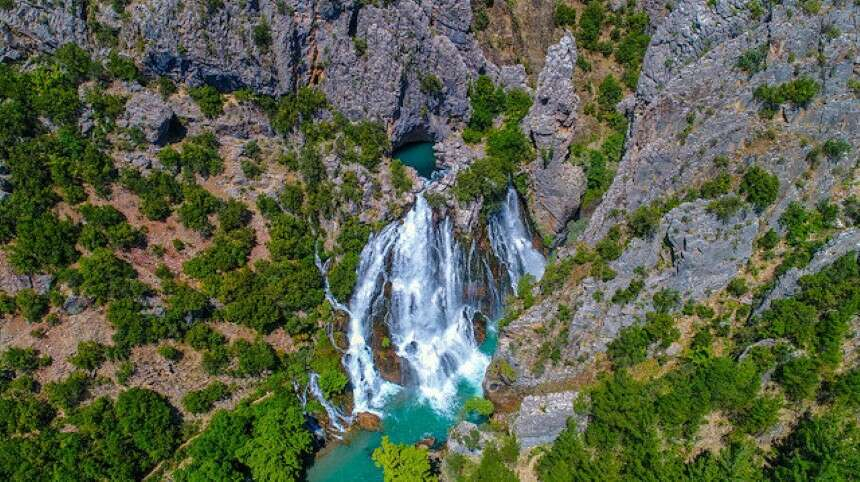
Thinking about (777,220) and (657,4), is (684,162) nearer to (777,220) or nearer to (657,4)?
(777,220)

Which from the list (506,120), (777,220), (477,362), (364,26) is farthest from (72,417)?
(777,220)

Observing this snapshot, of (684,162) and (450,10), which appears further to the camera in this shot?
(450,10)

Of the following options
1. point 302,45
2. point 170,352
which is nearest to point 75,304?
point 170,352

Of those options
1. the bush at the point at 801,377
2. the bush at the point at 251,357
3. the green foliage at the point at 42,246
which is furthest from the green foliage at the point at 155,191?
the bush at the point at 801,377

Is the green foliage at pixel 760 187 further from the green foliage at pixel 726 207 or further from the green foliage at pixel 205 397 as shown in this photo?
the green foliage at pixel 205 397

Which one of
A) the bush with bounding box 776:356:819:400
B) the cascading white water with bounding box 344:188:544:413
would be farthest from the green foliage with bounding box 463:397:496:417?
the bush with bounding box 776:356:819:400
